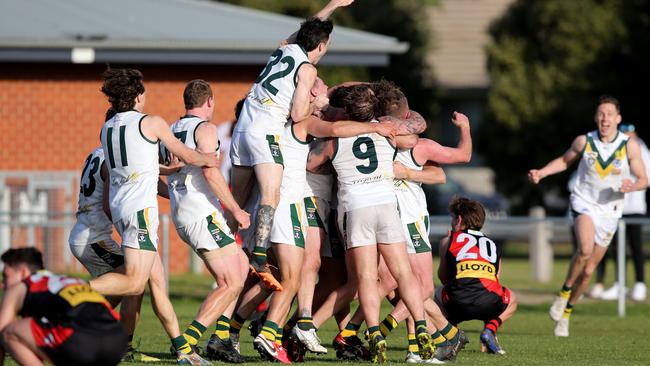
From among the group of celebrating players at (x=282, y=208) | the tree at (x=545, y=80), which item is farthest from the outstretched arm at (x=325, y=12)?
the tree at (x=545, y=80)

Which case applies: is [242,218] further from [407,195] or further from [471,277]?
[471,277]

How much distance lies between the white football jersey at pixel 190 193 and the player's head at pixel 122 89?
662 mm

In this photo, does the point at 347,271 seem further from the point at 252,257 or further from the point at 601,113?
the point at 601,113

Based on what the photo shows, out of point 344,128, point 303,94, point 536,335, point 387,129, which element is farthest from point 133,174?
point 536,335

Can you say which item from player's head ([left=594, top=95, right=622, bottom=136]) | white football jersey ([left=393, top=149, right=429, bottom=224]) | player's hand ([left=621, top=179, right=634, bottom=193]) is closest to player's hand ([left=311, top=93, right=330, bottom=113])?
white football jersey ([left=393, top=149, right=429, bottom=224])

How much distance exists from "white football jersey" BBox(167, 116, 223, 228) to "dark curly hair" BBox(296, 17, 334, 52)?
43.0 inches

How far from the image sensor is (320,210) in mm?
10438

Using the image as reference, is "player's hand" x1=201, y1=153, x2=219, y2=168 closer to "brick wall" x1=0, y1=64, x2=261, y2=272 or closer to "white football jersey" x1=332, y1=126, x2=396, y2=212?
"white football jersey" x1=332, y1=126, x2=396, y2=212

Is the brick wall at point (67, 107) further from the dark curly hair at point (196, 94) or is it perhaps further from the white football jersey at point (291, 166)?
the white football jersey at point (291, 166)

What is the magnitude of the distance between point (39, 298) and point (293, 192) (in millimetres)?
2995

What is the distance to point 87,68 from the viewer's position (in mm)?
20828

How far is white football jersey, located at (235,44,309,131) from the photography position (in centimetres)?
1006

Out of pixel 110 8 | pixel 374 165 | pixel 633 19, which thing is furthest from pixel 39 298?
pixel 633 19

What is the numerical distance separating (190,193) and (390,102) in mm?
1885
